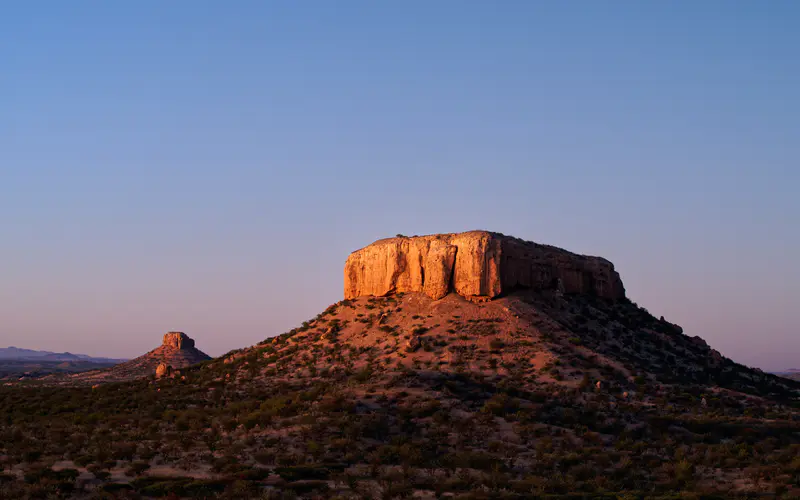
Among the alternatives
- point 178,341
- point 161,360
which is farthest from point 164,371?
point 178,341

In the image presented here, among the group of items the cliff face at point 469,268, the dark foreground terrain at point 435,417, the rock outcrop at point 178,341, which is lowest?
the dark foreground terrain at point 435,417

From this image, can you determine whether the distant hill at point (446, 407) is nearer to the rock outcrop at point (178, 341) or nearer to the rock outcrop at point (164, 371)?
the rock outcrop at point (164, 371)

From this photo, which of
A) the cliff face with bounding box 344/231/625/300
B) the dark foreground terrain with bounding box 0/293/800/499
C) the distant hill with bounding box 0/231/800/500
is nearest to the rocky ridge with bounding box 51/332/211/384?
the distant hill with bounding box 0/231/800/500

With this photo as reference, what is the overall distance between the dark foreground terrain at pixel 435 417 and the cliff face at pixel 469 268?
1329 millimetres

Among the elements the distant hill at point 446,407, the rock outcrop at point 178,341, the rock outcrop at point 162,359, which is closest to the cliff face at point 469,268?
the distant hill at point 446,407

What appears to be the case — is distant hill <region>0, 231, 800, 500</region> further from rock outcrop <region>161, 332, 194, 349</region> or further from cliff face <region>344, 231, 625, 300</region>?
rock outcrop <region>161, 332, 194, 349</region>

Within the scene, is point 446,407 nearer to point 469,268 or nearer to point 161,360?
point 469,268

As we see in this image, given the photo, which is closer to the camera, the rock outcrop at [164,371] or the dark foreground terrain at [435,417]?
the dark foreground terrain at [435,417]

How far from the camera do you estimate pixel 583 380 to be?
1836 inches

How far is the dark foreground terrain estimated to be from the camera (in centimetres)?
3025

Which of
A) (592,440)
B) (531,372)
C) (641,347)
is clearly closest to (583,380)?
(531,372)

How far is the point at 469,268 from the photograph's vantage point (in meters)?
56.2

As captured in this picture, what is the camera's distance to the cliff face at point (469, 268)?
56062mm

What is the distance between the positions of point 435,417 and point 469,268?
1795 cm
